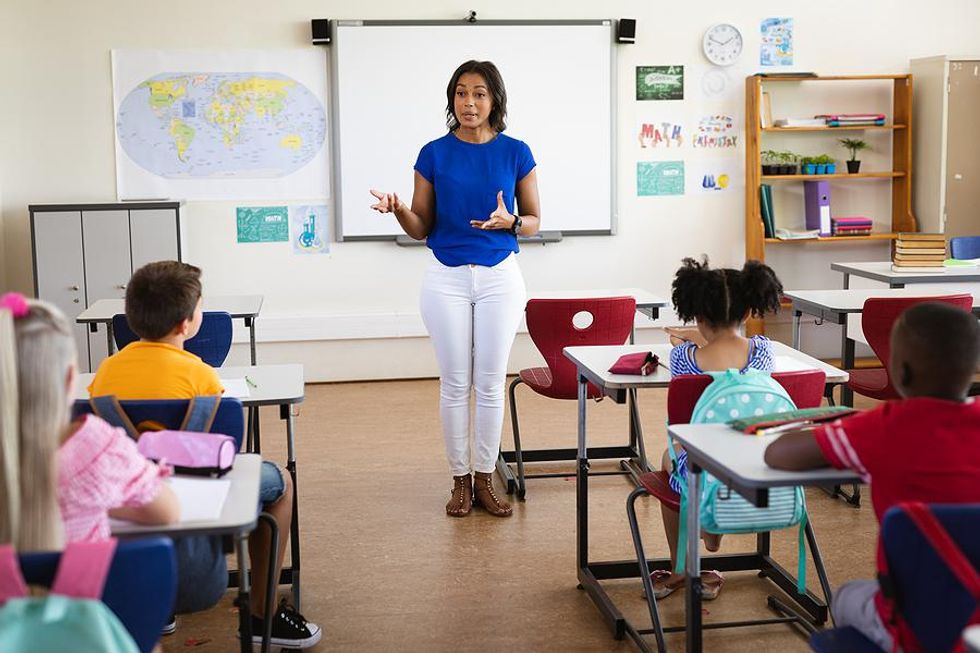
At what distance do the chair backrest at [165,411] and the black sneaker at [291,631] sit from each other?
75 centimetres

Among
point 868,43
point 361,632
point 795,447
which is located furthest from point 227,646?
point 868,43

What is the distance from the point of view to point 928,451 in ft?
6.41

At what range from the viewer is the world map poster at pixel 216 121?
6.87 m

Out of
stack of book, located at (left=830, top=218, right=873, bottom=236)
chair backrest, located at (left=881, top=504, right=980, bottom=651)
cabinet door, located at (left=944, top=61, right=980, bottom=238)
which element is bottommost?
chair backrest, located at (left=881, top=504, right=980, bottom=651)

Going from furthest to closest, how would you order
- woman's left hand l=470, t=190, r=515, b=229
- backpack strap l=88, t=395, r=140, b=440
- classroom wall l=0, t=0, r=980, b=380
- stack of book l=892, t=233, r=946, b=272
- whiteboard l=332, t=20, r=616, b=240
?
whiteboard l=332, t=20, r=616, b=240 < classroom wall l=0, t=0, r=980, b=380 < stack of book l=892, t=233, r=946, b=272 < woman's left hand l=470, t=190, r=515, b=229 < backpack strap l=88, t=395, r=140, b=440

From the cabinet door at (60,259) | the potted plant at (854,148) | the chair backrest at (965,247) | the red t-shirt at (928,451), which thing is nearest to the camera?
the red t-shirt at (928,451)

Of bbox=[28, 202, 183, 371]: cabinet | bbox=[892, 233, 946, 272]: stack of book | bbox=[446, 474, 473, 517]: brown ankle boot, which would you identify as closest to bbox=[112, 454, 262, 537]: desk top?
bbox=[446, 474, 473, 517]: brown ankle boot

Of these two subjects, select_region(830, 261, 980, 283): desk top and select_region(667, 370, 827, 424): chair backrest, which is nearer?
select_region(667, 370, 827, 424): chair backrest

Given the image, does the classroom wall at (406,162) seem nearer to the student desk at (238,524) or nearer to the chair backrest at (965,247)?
the chair backrest at (965,247)

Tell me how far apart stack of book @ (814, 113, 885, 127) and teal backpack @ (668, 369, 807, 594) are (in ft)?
15.9

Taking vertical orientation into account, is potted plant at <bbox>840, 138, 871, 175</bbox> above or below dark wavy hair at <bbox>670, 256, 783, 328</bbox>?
above

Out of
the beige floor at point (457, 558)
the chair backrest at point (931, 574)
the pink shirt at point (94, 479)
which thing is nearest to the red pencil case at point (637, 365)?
the beige floor at point (457, 558)

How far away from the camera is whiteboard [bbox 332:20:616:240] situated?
6973 mm

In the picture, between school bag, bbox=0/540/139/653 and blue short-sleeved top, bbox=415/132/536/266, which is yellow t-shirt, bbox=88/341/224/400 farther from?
blue short-sleeved top, bbox=415/132/536/266
